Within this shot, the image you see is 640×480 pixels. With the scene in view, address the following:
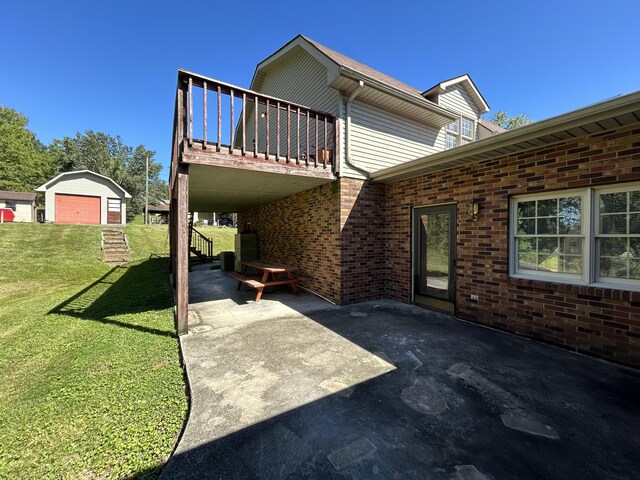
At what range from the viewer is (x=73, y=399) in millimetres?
2713

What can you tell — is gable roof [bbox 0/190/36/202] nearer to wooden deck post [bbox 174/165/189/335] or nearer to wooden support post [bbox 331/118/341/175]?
wooden deck post [bbox 174/165/189/335]

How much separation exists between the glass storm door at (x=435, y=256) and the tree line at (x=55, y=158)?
41.2 meters

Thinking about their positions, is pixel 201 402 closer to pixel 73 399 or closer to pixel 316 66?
pixel 73 399

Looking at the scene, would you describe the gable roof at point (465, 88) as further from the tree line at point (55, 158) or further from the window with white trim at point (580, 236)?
the tree line at point (55, 158)

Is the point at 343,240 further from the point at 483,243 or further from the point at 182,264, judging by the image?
the point at 182,264

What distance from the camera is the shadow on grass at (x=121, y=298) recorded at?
219 inches

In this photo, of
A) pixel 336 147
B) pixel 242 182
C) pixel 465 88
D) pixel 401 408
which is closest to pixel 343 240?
pixel 336 147

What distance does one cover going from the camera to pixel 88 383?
301 centimetres

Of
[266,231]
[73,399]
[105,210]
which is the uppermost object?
[105,210]

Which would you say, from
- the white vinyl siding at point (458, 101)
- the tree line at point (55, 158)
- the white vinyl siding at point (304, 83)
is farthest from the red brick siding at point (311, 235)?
the tree line at point (55, 158)

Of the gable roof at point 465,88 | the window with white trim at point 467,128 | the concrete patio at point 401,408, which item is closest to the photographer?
the concrete patio at point 401,408

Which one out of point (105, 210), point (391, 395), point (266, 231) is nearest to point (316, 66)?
point (266, 231)

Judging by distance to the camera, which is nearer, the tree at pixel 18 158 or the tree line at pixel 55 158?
the tree at pixel 18 158

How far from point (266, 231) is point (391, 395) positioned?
8.22 metres
